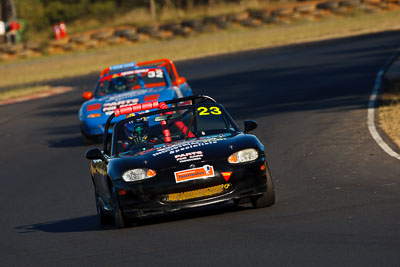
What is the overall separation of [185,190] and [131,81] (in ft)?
33.3

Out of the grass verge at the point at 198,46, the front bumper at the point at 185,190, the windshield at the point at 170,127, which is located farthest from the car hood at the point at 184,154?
the grass verge at the point at 198,46

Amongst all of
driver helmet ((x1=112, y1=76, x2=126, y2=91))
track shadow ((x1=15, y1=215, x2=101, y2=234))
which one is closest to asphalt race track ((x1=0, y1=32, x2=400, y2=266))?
track shadow ((x1=15, y1=215, x2=101, y2=234))

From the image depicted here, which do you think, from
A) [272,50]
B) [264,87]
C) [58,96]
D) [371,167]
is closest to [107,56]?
[272,50]

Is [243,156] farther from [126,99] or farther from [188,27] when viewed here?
[188,27]

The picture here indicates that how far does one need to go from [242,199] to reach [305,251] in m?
2.46

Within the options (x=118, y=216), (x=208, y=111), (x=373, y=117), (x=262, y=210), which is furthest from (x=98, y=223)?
(x=373, y=117)

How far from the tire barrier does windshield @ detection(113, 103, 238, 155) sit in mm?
47057

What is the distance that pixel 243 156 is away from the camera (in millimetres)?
9156

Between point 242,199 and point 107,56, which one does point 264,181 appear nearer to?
point 242,199

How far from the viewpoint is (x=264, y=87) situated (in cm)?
2622

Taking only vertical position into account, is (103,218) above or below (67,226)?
above

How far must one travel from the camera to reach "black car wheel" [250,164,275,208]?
9305mm

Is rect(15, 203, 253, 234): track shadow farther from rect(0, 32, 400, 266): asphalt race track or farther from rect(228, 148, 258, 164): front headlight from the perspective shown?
rect(228, 148, 258, 164): front headlight

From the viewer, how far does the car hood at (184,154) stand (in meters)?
9.08
